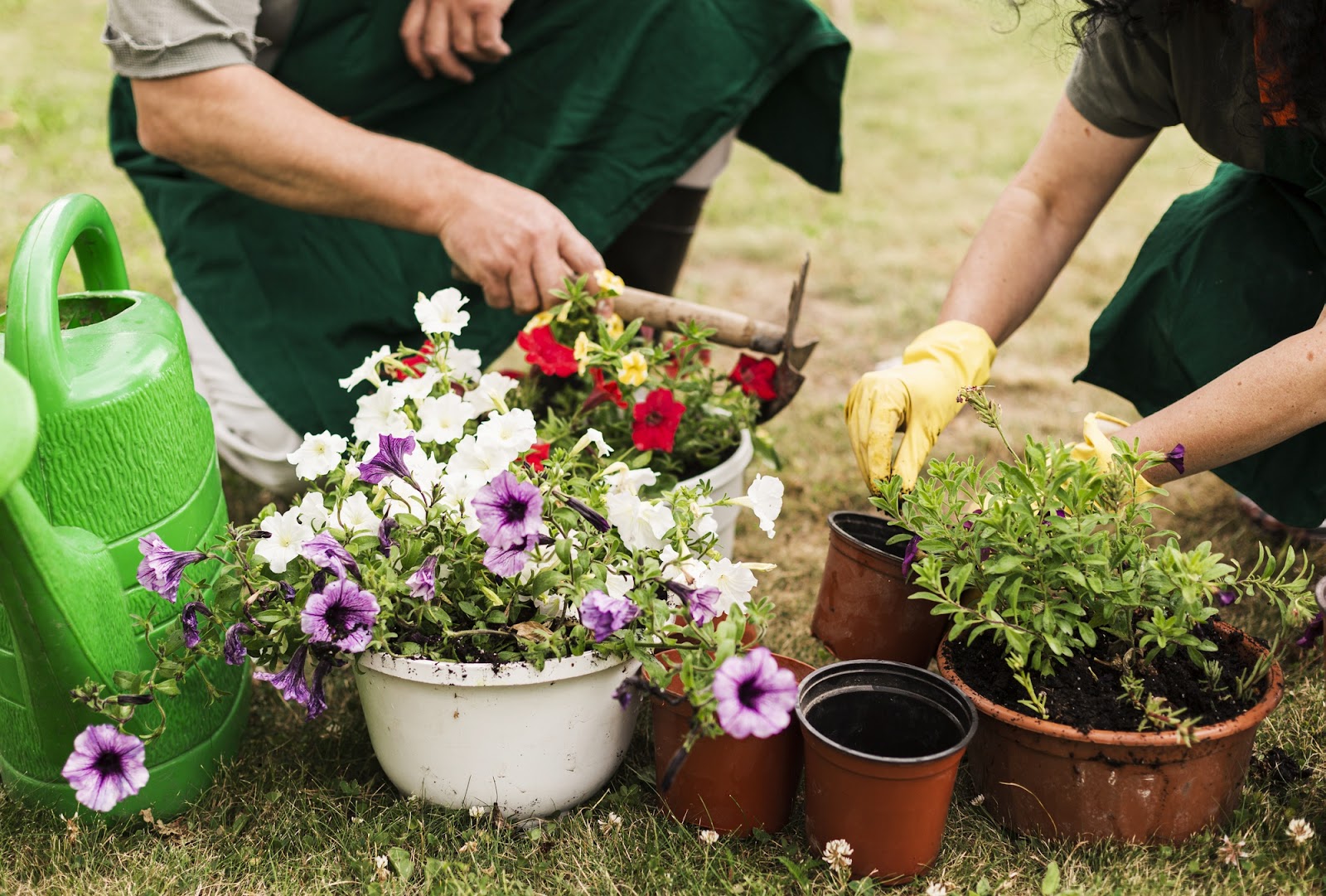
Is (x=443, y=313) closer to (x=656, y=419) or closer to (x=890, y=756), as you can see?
(x=656, y=419)

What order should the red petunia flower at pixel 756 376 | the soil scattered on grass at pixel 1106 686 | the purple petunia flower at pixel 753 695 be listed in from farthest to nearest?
the red petunia flower at pixel 756 376, the soil scattered on grass at pixel 1106 686, the purple petunia flower at pixel 753 695

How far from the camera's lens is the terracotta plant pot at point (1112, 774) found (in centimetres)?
136

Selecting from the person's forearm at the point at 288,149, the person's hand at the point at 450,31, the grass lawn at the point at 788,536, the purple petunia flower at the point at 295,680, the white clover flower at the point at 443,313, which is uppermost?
the person's hand at the point at 450,31

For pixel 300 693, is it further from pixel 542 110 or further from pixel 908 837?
pixel 542 110

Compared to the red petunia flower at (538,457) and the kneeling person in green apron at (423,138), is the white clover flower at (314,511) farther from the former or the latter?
the kneeling person in green apron at (423,138)

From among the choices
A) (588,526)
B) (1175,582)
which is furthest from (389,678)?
(1175,582)

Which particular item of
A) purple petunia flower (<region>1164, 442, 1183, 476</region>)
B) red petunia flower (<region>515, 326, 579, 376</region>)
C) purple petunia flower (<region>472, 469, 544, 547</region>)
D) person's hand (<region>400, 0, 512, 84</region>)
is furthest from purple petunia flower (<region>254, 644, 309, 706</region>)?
person's hand (<region>400, 0, 512, 84</region>)

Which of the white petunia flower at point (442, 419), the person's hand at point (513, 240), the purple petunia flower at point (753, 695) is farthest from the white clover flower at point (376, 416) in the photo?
the purple petunia flower at point (753, 695)

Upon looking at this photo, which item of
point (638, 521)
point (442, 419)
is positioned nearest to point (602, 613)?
point (638, 521)

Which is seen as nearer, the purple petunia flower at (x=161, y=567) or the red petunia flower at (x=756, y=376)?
the purple petunia flower at (x=161, y=567)

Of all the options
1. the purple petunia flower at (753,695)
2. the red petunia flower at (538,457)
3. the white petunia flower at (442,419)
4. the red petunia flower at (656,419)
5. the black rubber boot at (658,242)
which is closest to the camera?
the purple petunia flower at (753,695)

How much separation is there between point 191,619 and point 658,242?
4.73ft

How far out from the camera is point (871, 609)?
1674 millimetres

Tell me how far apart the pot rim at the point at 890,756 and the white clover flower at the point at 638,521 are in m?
0.25
